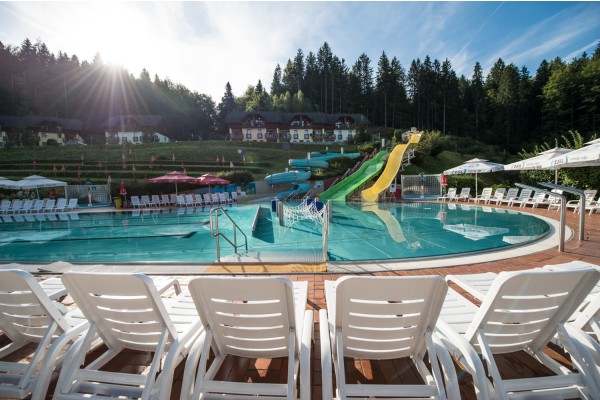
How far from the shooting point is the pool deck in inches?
76.9

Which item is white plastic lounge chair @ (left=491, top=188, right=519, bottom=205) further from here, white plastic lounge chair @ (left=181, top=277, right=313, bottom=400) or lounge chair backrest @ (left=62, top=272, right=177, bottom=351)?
lounge chair backrest @ (left=62, top=272, right=177, bottom=351)

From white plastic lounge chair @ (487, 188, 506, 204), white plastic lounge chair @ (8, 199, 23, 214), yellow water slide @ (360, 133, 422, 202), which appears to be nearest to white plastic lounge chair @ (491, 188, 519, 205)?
white plastic lounge chair @ (487, 188, 506, 204)

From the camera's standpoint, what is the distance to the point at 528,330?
1.73 metres

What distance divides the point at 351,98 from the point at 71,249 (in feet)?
185

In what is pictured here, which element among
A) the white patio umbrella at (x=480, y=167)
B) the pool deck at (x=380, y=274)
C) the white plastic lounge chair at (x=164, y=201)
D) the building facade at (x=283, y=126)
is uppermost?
the building facade at (x=283, y=126)

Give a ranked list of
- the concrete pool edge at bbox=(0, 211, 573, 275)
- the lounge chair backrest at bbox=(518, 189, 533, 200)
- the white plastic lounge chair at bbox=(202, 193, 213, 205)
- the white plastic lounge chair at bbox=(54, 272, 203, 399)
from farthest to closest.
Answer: the white plastic lounge chair at bbox=(202, 193, 213, 205), the lounge chair backrest at bbox=(518, 189, 533, 200), the concrete pool edge at bbox=(0, 211, 573, 275), the white plastic lounge chair at bbox=(54, 272, 203, 399)

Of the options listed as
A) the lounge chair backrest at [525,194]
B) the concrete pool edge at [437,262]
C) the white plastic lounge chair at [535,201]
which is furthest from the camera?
the lounge chair backrest at [525,194]

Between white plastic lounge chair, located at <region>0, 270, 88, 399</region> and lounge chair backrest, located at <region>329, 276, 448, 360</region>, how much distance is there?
172cm

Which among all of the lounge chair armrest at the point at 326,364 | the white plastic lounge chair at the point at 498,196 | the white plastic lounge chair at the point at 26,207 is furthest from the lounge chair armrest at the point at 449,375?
the white plastic lounge chair at the point at 26,207

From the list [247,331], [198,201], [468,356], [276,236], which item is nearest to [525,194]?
[276,236]

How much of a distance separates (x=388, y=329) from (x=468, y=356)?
433 mm

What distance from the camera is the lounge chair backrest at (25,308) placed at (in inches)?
66.8

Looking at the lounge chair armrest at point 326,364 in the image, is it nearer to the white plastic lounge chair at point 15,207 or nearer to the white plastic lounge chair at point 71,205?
the white plastic lounge chair at point 71,205

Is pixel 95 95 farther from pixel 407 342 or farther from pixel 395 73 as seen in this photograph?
pixel 407 342
